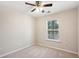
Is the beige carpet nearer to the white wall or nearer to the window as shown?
the white wall

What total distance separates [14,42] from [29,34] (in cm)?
125

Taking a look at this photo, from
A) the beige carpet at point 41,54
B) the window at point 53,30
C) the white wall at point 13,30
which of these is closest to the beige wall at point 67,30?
the window at point 53,30

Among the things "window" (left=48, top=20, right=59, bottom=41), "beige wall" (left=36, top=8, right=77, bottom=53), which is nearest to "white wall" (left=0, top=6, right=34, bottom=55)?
"window" (left=48, top=20, right=59, bottom=41)

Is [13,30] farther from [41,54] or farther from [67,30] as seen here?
[67,30]

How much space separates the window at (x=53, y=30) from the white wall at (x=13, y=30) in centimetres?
128

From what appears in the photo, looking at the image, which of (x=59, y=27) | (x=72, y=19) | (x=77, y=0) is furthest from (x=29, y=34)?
(x=77, y=0)

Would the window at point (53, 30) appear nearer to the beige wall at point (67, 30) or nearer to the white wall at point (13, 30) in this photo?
the beige wall at point (67, 30)

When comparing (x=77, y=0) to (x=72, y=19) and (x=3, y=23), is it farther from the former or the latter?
(x=3, y=23)

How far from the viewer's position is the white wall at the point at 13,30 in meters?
3.35

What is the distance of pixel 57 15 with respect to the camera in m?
4.16

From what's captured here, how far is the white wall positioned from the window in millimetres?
1284

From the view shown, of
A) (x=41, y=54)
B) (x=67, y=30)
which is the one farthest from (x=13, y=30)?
(x=67, y=30)

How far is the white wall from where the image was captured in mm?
3349

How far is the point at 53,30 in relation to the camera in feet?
14.8
